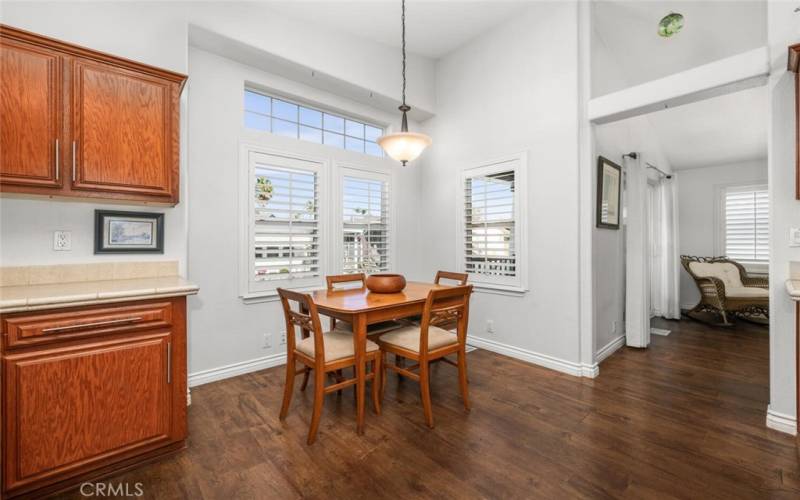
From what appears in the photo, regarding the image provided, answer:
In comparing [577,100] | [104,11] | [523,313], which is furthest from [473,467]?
[104,11]

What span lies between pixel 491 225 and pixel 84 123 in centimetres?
342

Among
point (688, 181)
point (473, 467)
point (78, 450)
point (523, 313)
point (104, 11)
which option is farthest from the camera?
point (688, 181)

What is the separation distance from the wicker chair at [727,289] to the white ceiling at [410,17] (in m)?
4.73

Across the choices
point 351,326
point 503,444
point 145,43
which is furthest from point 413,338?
point 145,43

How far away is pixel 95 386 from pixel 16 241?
1052mm

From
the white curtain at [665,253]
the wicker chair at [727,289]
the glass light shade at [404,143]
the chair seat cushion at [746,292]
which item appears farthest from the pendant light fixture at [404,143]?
the chair seat cushion at [746,292]

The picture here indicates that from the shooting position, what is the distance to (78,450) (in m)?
1.72

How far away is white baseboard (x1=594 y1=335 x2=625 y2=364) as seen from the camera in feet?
11.4

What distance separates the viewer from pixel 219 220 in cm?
307

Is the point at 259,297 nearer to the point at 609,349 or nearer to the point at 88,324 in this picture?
the point at 88,324

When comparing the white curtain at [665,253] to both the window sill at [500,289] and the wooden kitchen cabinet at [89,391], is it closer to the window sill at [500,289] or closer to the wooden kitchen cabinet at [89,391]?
the window sill at [500,289]

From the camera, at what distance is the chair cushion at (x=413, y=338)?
2477 mm

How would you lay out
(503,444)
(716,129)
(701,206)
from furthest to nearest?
(701,206), (716,129), (503,444)

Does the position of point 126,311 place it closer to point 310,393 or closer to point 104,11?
point 310,393
